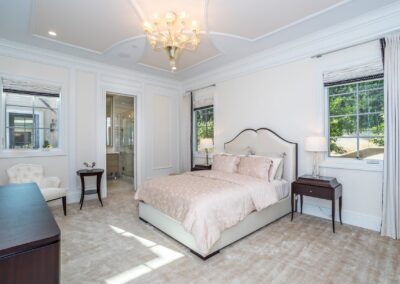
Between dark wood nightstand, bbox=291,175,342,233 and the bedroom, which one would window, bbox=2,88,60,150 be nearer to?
the bedroom

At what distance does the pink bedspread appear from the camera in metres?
2.28

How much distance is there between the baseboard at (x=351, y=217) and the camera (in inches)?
117

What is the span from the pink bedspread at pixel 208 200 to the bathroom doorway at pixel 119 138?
150 inches

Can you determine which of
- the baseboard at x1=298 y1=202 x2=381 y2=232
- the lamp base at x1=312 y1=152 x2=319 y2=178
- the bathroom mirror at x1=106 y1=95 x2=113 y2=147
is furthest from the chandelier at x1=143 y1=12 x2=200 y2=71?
the bathroom mirror at x1=106 y1=95 x2=113 y2=147

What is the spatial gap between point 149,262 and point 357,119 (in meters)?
3.52

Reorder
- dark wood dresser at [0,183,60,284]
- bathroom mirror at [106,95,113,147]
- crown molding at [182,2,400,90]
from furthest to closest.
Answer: bathroom mirror at [106,95,113,147] < crown molding at [182,2,400,90] < dark wood dresser at [0,183,60,284]

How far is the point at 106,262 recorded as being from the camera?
2240mm

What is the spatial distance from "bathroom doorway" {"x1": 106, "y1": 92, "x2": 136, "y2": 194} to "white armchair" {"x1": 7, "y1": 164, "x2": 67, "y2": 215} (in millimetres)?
2960

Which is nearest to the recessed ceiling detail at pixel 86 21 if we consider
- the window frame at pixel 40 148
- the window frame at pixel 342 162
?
the window frame at pixel 40 148

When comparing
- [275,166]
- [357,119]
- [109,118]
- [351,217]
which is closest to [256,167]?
[275,166]

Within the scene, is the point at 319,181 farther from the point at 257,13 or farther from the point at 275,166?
the point at 257,13

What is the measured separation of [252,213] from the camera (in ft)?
9.36

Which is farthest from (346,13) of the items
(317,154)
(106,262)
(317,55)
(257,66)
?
(106,262)

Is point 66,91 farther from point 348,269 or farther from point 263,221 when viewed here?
point 348,269
